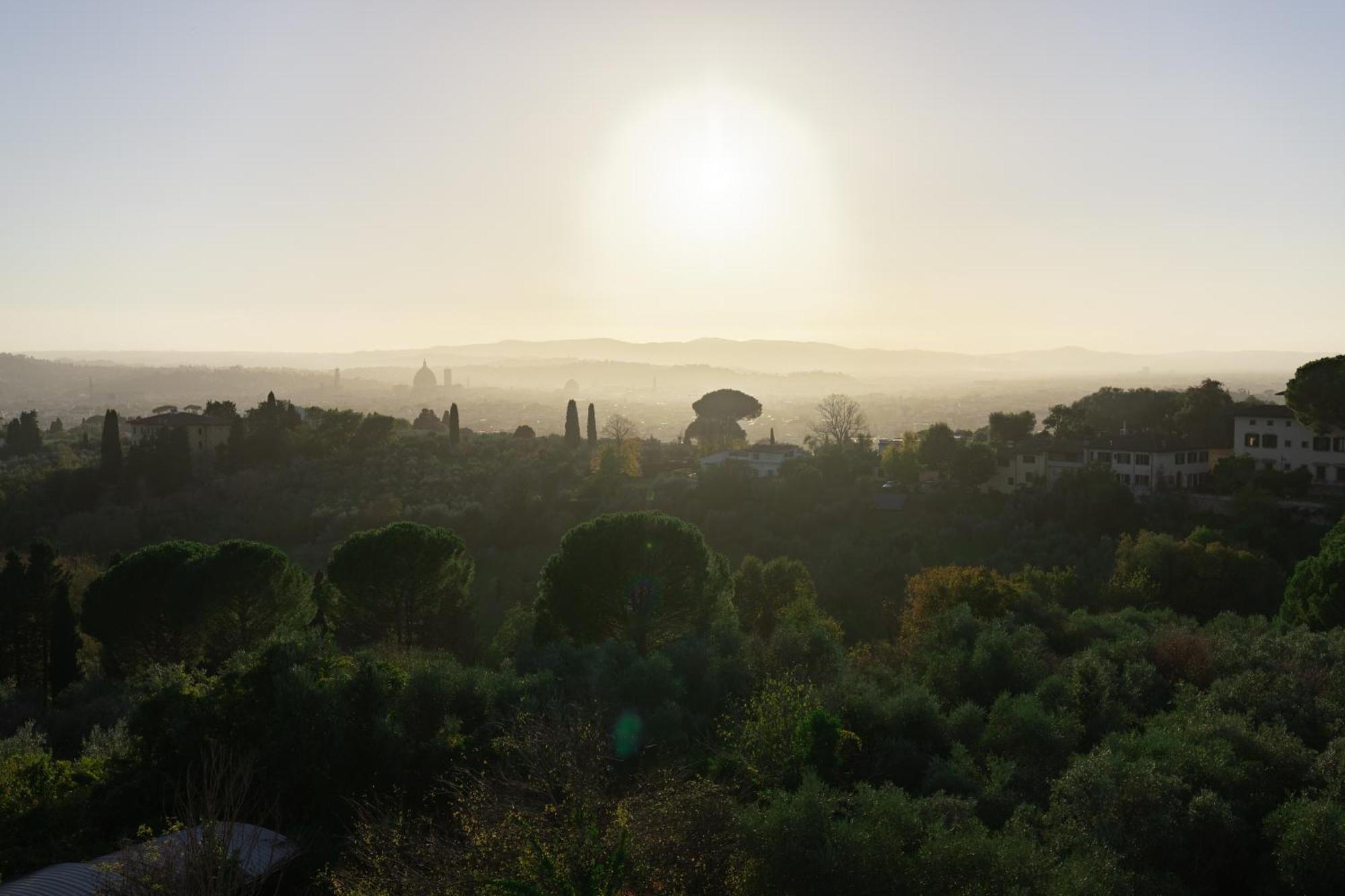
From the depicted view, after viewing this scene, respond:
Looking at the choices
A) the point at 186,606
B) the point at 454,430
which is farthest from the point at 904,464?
the point at 186,606

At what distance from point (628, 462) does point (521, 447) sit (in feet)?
26.3

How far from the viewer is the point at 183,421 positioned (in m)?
48.2

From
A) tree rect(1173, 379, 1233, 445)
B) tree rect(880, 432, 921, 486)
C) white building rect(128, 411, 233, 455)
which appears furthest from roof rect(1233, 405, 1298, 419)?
white building rect(128, 411, 233, 455)

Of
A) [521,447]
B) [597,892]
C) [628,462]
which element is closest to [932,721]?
[597,892]

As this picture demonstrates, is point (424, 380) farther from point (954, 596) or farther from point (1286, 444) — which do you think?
point (954, 596)

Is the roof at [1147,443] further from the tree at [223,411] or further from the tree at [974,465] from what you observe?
the tree at [223,411]

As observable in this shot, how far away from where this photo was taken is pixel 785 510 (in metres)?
36.9

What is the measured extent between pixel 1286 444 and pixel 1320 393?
3.30m

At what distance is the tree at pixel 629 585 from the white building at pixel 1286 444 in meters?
23.5

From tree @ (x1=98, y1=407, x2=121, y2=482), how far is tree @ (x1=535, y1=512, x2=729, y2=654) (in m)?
30.0

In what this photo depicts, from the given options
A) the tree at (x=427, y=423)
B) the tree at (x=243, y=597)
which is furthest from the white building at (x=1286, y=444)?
the tree at (x=427, y=423)

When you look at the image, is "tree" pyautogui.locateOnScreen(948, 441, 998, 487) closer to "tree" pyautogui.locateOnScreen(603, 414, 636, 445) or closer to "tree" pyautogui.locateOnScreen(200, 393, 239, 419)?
"tree" pyautogui.locateOnScreen(603, 414, 636, 445)

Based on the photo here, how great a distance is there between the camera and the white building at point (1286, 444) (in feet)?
105

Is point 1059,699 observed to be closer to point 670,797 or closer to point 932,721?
point 932,721
